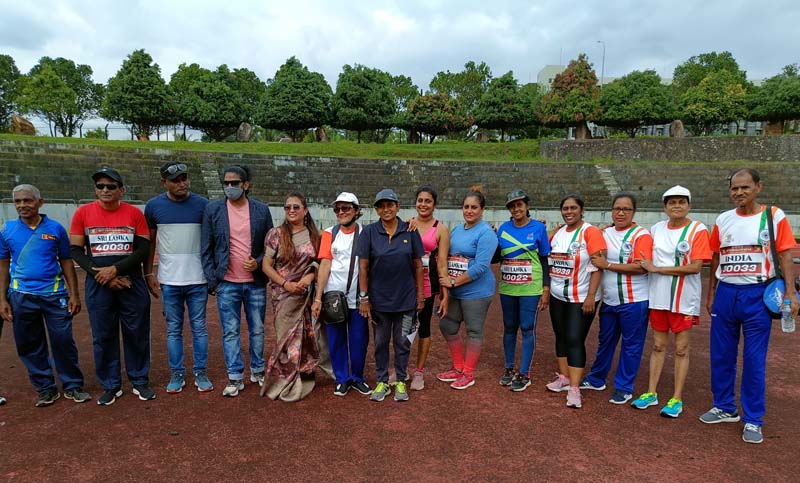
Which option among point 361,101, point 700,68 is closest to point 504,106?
point 361,101

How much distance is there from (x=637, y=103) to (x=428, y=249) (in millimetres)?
28931

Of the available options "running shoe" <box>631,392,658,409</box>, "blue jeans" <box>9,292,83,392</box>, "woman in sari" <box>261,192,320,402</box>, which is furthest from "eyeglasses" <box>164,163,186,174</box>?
"running shoe" <box>631,392,658,409</box>

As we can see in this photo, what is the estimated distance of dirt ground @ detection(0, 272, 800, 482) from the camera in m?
3.02

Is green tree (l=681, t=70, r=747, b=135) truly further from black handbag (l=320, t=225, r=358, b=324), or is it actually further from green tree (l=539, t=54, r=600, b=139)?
black handbag (l=320, t=225, r=358, b=324)

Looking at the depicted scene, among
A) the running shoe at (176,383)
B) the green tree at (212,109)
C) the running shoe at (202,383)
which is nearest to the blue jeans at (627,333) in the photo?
the running shoe at (202,383)

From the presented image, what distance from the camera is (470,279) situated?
412 cm

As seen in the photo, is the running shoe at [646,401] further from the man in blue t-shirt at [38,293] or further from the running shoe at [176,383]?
the man in blue t-shirt at [38,293]

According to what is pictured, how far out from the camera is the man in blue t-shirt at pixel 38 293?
3.91 metres

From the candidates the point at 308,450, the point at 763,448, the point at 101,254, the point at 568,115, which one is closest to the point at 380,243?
the point at 308,450

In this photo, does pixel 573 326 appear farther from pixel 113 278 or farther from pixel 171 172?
pixel 113 278

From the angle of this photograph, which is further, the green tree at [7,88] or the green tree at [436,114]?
the green tree at [7,88]

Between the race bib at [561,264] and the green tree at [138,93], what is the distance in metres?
30.9

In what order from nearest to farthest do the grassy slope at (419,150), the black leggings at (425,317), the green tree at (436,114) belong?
the black leggings at (425,317)
the grassy slope at (419,150)
the green tree at (436,114)

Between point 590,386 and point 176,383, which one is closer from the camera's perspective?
point 176,383
